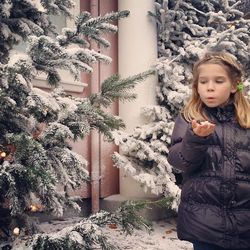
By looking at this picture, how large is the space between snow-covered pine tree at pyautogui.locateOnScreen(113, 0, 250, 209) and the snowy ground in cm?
41

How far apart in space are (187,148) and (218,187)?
28 cm

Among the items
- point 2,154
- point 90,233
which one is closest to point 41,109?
point 2,154

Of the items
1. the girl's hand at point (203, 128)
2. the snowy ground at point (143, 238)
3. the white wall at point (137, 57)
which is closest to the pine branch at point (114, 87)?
the girl's hand at point (203, 128)

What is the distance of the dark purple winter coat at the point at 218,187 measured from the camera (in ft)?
6.71

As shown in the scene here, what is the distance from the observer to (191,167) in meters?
2.09

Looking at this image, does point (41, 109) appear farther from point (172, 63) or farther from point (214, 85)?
point (172, 63)

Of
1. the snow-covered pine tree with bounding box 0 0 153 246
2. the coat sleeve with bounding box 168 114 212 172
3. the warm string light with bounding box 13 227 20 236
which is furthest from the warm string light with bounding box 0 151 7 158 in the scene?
the coat sleeve with bounding box 168 114 212 172

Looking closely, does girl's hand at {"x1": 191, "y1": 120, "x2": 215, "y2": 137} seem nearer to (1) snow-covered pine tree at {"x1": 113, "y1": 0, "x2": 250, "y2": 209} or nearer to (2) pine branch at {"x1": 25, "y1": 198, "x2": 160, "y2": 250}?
(2) pine branch at {"x1": 25, "y1": 198, "x2": 160, "y2": 250}

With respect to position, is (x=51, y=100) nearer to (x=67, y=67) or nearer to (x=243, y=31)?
(x=67, y=67)

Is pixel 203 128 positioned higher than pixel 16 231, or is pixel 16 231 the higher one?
pixel 203 128

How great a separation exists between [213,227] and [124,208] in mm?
732

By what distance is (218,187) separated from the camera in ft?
6.81

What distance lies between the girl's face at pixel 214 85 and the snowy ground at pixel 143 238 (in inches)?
77.3

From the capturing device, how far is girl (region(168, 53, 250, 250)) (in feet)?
6.72
